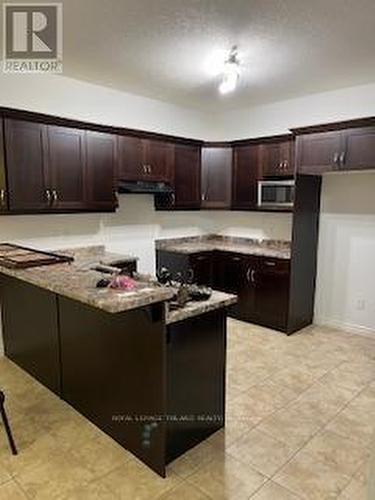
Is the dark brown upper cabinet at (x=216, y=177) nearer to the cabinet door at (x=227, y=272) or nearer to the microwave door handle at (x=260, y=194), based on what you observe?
the microwave door handle at (x=260, y=194)

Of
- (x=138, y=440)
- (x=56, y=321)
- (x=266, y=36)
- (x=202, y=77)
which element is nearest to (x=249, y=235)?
(x=202, y=77)

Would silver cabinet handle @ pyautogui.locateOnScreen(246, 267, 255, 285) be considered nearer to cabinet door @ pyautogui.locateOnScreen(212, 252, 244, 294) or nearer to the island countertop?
cabinet door @ pyautogui.locateOnScreen(212, 252, 244, 294)

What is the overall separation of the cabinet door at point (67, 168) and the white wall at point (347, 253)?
2.86 meters

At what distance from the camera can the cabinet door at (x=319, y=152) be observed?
12.0 ft

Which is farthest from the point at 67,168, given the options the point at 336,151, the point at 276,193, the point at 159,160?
the point at 336,151

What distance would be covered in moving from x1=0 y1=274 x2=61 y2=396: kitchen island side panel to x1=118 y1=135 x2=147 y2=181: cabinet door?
5.51 feet

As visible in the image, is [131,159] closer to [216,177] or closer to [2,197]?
[216,177]

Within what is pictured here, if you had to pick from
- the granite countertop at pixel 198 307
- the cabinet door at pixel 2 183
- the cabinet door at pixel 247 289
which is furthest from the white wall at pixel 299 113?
the cabinet door at pixel 2 183

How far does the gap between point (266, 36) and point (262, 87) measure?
1.29 meters

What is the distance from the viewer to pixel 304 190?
409cm

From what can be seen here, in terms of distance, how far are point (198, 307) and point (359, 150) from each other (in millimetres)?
2542

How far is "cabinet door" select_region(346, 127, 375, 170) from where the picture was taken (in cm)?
345

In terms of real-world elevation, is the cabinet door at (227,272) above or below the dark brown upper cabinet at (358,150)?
below

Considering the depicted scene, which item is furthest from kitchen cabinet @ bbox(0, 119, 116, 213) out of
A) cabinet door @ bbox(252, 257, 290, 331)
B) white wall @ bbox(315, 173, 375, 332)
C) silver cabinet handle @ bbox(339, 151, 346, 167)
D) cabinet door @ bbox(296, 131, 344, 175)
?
white wall @ bbox(315, 173, 375, 332)
